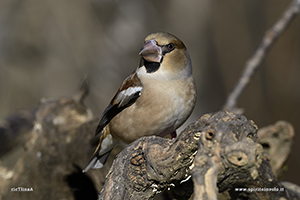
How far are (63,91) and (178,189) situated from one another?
570 centimetres

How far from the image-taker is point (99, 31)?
6637 millimetres

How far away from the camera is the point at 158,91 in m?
2.45

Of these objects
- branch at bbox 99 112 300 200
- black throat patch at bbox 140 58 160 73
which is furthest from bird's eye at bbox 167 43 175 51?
branch at bbox 99 112 300 200

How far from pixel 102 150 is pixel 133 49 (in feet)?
11.7

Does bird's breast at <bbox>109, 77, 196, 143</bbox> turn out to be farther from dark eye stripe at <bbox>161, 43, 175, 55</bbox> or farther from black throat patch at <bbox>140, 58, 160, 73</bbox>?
dark eye stripe at <bbox>161, 43, 175, 55</bbox>

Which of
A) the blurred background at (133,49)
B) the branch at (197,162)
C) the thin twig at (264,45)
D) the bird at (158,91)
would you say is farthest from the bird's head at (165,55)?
the blurred background at (133,49)

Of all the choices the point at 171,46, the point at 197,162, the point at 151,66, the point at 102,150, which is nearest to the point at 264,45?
the point at 171,46

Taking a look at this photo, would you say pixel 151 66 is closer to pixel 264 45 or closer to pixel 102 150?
pixel 102 150

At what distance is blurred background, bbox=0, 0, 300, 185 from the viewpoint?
5246mm

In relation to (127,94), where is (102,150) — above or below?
below

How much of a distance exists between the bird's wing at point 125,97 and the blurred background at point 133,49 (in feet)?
10.1

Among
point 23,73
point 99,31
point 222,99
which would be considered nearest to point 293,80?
point 222,99

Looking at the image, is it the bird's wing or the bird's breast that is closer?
the bird's breast

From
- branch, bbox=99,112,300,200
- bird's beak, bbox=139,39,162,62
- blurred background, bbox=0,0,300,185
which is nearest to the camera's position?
branch, bbox=99,112,300,200
